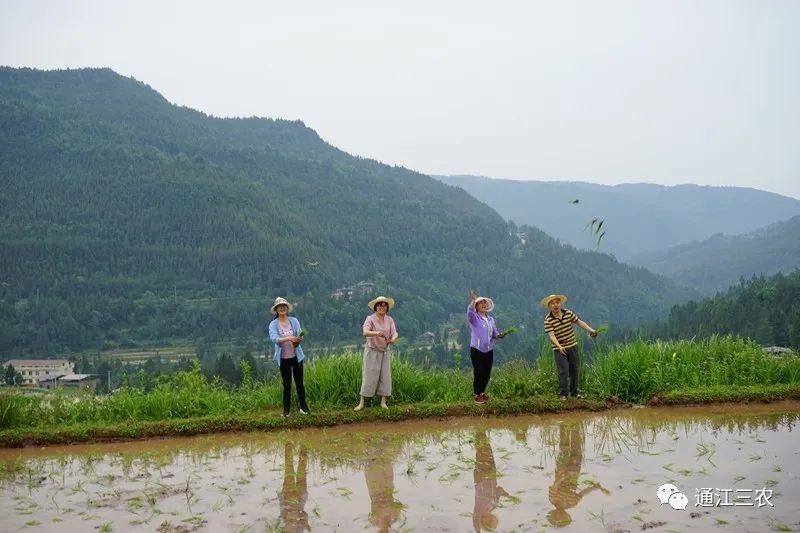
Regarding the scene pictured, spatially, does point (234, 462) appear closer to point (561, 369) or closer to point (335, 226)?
point (561, 369)

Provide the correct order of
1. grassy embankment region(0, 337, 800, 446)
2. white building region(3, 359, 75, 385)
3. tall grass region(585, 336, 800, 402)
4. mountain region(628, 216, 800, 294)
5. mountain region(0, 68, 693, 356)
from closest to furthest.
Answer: grassy embankment region(0, 337, 800, 446)
tall grass region(585, 336, 800, 402)
white building region(3, 359, 75, 385)
mountain region(0, 68, 693, 356)
mountain region(628, 216, 800, 294)

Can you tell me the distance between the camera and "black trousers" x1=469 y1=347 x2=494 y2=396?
9.28 m

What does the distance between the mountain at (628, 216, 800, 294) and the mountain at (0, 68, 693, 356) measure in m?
17.2

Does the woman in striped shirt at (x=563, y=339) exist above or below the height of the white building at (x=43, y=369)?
above

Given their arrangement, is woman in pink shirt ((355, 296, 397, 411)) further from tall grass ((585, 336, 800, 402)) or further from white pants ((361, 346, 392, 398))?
tall grass ((585, 336, 800, 402))

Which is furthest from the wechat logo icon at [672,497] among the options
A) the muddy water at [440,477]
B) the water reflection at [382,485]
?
the water reflection at [382,485]

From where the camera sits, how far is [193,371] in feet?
32.1

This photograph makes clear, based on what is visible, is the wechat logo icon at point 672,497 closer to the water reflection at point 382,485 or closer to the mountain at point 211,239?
the water reflection at point 382,485

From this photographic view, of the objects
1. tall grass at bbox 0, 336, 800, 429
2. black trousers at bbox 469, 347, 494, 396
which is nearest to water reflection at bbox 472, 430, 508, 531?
black trousers at bbox 469, 347, 494, 396

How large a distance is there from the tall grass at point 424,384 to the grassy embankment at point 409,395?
0.04 ft

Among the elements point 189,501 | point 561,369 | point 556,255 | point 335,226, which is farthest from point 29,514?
point 556,255

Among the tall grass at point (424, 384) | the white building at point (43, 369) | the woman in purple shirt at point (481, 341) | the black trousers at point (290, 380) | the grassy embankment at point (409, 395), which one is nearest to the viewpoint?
the grassy embankment at point (409, 395)

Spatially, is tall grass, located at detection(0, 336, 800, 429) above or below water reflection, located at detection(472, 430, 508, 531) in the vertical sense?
above

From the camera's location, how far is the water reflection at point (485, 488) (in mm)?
5289
